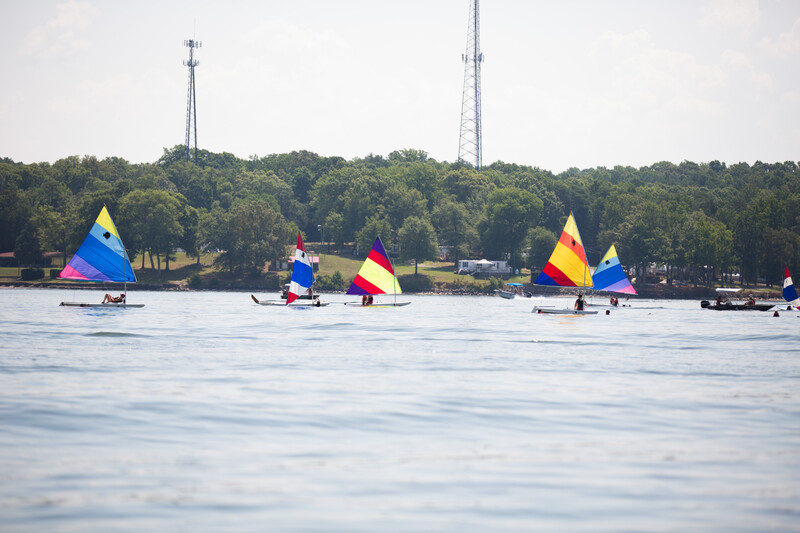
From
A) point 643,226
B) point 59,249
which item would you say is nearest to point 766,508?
point 643,226

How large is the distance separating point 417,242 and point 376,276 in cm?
9549

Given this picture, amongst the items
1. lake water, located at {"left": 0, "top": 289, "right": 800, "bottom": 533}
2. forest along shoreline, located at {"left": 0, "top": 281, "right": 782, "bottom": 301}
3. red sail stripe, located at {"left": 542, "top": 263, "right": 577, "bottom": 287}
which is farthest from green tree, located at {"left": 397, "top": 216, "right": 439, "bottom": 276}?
lake water, located at {"left": 0, "top": 289, "right": 800, "bottom": 533}

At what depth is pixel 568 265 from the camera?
79.8m

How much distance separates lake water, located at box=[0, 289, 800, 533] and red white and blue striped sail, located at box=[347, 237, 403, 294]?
1350 inches

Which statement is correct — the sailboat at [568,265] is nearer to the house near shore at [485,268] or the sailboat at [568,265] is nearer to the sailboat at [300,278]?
the sailboat at [300,278]

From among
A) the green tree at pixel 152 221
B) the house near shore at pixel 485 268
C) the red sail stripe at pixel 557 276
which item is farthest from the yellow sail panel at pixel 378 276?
the house near shore at pixel 485 268

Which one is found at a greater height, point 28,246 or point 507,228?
point 507,228

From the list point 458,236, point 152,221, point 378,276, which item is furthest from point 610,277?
point 152,221

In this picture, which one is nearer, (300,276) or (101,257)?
(101,257)

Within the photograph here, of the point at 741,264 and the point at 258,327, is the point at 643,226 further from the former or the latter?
the point at 258,327

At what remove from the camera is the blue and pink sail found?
70.8m

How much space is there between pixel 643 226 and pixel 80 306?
12011cm

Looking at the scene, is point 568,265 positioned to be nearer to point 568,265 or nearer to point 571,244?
point 568,265

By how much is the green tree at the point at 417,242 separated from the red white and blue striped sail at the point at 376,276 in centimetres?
9269
